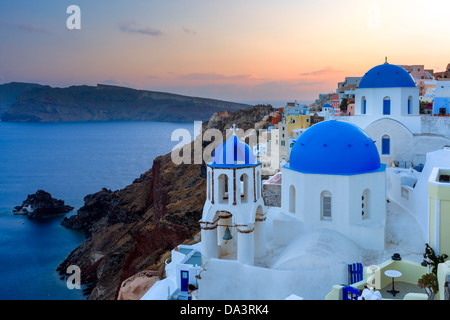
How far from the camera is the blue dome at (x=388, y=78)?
20.6 metres

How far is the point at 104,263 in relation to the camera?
38125 millimetres

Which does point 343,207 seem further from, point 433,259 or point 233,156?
point 233,156

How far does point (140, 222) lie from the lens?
49125 millimetres

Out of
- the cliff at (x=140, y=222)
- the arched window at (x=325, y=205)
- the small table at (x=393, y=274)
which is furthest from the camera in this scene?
the cliff at (x=140, y=222)

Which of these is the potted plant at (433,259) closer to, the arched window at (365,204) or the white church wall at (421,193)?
the white church wall at (421,193)

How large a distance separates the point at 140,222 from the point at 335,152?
39050 millimetres

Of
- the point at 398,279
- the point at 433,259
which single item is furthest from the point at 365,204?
the point at 433,259

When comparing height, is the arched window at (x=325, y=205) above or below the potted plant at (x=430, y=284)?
above

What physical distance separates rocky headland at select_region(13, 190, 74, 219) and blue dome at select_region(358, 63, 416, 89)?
50889 millimetres

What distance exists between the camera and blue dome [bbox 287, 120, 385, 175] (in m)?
12.9

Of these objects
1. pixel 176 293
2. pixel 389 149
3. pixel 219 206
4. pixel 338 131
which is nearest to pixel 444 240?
pixel 338 131

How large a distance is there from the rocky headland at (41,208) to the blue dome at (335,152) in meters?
53.2

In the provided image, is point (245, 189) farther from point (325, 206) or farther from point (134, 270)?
point (134, 270)
